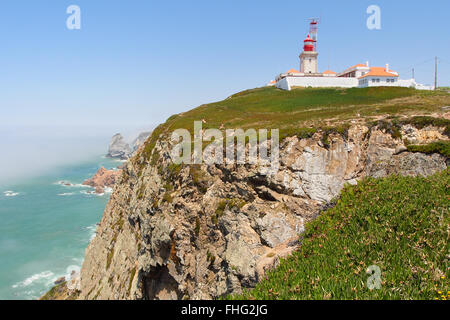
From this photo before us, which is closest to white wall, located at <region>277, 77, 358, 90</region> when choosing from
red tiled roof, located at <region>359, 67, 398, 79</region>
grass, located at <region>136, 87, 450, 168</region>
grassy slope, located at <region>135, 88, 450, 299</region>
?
red tiled roof, located at <region>359, 67, 398, 79</region>

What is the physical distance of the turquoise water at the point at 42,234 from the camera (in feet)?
238

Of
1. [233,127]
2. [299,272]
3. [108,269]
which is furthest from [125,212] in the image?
[299,272]

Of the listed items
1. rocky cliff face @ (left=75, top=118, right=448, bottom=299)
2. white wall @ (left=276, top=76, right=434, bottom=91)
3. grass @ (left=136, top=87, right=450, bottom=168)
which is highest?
white wall @ (left=276, top=76, right=434, bottom=91)

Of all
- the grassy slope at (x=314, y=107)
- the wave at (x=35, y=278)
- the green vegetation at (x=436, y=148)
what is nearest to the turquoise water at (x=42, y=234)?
the wave at (x=35, y=278)

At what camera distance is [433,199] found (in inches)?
420

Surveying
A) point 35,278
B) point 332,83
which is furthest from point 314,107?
point 35,278

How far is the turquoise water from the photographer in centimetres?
7245

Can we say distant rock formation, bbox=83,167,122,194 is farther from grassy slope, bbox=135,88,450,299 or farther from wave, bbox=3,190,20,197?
grassy slope, bbox=135,88,450,299

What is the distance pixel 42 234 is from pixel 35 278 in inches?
1220

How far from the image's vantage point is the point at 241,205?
2545 centimetres

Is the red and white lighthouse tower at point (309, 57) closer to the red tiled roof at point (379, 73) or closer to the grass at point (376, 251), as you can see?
the red tiled roof at point (379, 73)

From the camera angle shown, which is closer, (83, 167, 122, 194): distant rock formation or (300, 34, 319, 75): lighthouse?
(300, 34, 319, 75): lighthouse

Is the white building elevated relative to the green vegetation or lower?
elevated

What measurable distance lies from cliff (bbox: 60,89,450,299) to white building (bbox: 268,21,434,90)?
3355cm
